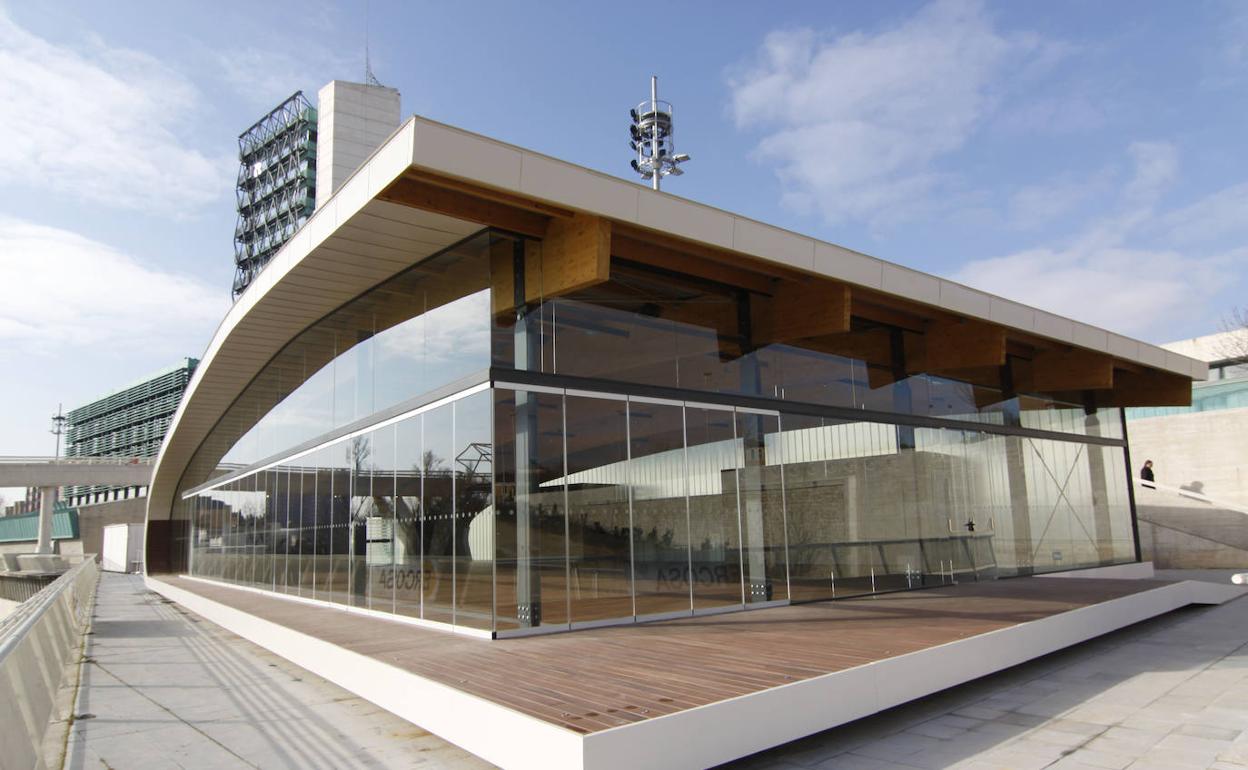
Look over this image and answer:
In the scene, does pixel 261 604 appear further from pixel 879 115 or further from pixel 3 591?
pixel 3 591

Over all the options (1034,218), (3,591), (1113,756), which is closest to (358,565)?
(1113,756)

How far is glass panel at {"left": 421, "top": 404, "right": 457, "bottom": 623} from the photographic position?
366 inches

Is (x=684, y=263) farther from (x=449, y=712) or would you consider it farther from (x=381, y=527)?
(x=449, y=712)

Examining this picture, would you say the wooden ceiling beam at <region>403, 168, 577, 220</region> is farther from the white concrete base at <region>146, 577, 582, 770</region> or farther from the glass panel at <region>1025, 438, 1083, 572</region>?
the glass panel at <region>1025, 438, 1083, 572</region>

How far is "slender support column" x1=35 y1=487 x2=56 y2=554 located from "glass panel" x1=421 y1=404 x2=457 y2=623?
4092 centimetres

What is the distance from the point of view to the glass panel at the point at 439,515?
30.5 ft

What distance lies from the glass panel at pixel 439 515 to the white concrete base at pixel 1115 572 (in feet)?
40.0

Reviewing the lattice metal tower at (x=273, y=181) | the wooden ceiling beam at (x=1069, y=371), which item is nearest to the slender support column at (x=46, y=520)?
the lattice metal tower at (x=273, y=181)

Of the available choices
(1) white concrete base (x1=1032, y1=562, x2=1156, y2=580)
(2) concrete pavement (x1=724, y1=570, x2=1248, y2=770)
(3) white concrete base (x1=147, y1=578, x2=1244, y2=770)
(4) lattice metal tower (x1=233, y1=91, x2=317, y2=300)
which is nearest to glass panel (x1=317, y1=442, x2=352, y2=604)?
(3) white concrete base (x1=147, y1=578, x2=1244, y2=770)

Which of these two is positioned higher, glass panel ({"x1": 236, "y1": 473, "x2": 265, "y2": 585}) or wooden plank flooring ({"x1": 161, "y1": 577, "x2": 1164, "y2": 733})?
glass panel ({"x1": 236, "y1": 473, "x2": 265, "y2": 585})

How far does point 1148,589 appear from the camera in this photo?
455 inches

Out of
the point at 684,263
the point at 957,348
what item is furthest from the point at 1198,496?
the point at 684,263

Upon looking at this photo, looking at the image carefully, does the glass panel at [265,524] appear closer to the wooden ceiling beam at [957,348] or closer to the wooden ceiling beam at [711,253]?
the wooden ceiling beam at [711,253]

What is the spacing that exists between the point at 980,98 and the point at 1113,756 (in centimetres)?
1286
